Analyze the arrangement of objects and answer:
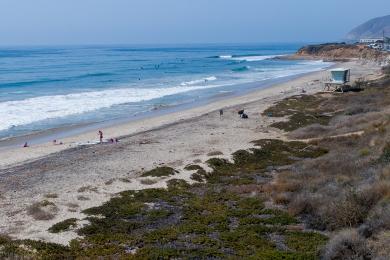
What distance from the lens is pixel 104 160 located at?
2353 cm

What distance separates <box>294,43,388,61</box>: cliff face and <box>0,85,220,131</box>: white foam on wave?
2327 inches

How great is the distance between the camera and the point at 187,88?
198 feet

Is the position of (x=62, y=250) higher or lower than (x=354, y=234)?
lower

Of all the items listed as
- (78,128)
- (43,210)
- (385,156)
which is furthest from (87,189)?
(78,128)

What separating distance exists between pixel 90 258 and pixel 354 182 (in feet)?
27.9

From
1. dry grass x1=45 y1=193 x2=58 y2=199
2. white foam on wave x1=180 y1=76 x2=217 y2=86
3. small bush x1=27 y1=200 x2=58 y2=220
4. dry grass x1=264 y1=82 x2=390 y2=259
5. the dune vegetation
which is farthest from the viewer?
white foam on wave x1=180 y1=76 x2=217 y2=86

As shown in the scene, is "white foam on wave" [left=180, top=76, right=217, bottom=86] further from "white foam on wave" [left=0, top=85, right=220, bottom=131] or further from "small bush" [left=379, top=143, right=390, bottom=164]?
"small bush" [left=379, top=143, right=390, bottom=164]

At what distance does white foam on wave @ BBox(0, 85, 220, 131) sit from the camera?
38594 mm

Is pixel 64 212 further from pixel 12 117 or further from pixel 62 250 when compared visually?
pixel 12 117

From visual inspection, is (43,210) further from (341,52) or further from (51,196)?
(341,52)

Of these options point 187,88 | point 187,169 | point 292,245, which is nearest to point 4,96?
point 187,88

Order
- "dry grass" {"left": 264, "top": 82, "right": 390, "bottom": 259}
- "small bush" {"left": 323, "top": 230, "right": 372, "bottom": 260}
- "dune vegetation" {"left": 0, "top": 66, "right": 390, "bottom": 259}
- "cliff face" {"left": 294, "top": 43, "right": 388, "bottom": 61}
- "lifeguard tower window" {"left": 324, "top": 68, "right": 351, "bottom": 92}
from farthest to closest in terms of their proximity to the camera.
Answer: "cliff face" {"left": 294, "top": 43, "right": 388, "bottom": 61} → "lifeguard tower window" {"left": 324, "top": 68, "right": 351, "bottom": 92} → "dune vegetation" {"left": 0, "top": 66, "right": 390, "bottom": 259} → "dry grass" {"left": 264, "top": 82, "right": 390, "bottom": 259} → "small bush" {"left": 323, "top": 230, "right": 372, "bottom": 260}

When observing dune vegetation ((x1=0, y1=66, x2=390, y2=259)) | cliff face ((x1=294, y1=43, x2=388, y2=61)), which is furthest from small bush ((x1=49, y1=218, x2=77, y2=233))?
cliff face ((x1=294, y1=43, x2=388, y2=61))

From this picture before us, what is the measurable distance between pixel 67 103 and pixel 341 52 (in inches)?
3519
